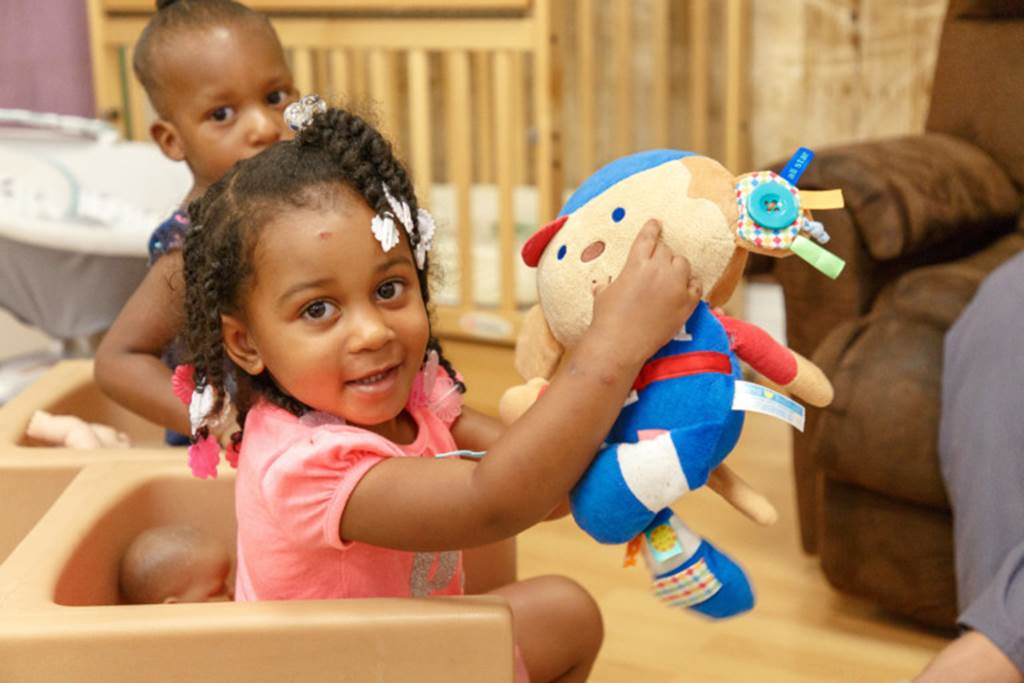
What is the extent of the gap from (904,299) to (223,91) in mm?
903

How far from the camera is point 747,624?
5.62ft

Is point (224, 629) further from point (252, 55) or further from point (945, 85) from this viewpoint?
point (945, 85)

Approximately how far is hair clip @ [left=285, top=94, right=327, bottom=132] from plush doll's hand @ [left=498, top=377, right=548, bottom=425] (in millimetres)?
251

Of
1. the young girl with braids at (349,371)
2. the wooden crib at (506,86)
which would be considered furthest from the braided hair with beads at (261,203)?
the wooden crib at (506,86)

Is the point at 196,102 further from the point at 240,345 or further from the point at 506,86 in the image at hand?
the point at 506,86

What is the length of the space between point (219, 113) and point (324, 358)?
26.7 inches

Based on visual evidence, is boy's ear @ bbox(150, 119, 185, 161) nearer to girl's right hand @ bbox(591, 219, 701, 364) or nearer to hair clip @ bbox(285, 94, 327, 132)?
hair clip @ bbox(285, 94, 327, 132)

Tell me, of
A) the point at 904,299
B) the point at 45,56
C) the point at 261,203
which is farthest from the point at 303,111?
the point at 45,56

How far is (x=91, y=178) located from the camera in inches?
93.7

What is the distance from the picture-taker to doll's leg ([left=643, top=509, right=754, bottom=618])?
85cm

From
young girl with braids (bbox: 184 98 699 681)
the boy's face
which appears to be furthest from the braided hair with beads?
the boy's face

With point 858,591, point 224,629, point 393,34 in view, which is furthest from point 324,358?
point 393,34

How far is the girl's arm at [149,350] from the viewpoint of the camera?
133cm

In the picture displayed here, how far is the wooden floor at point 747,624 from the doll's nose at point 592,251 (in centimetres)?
85
